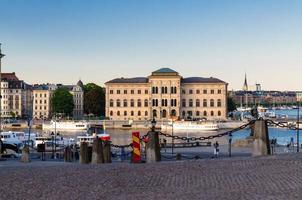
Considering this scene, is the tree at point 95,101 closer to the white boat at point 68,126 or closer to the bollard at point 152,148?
the white boat at point 68,126

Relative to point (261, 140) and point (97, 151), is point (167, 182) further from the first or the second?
point (97, 151)

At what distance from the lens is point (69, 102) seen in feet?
461

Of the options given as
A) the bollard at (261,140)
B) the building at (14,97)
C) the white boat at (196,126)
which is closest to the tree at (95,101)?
the building at (14,97)

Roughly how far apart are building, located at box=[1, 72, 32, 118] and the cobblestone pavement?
143m

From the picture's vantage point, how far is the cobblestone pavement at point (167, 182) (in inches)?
427

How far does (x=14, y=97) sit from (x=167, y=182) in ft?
499

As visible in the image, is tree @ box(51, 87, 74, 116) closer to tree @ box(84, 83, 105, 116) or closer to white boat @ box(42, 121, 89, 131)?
tree @ box(84, 83, 105, 116)

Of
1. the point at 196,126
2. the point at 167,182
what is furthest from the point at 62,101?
the point at 167,182

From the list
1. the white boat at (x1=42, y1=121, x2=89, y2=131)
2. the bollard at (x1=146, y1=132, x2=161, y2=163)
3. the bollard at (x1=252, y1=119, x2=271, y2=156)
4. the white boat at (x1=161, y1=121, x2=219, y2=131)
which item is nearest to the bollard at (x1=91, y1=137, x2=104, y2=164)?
the bollard at (x1=146, y1=132, x2=161, y2=163)

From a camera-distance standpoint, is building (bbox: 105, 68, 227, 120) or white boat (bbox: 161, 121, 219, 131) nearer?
white boat (bbox: 161, 121, 219, 131)

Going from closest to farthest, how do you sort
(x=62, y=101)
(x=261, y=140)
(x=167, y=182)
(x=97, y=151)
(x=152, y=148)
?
(x=167, y=182), (x=261, y=140), (x=152, y=148), (x=97, y=151), (x=62, y=101)

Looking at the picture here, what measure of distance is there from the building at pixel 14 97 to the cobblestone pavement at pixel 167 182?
470 ft

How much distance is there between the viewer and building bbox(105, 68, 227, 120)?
5310 inches

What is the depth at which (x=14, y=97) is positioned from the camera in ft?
522
